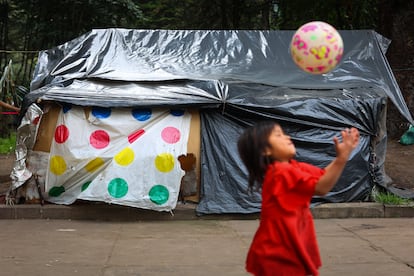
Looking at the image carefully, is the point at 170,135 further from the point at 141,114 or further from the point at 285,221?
the point at 285,221

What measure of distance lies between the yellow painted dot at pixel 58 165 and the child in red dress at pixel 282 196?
5.66m

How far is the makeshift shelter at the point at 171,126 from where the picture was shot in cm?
854

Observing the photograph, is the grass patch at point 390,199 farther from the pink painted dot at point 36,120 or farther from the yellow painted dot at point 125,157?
the pink painted dot at point 36,120

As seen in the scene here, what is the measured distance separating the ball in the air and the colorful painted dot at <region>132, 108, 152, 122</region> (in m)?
4.65

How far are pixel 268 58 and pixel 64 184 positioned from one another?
401 cm

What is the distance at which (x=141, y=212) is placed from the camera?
8680 millimetres

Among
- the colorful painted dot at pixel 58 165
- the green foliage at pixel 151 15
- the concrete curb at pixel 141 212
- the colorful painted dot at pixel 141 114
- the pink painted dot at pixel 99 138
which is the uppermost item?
the green foliage at pixel 151 15

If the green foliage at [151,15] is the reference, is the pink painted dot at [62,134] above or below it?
below

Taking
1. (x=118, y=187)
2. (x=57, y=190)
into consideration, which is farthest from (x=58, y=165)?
(x=118, y=187)

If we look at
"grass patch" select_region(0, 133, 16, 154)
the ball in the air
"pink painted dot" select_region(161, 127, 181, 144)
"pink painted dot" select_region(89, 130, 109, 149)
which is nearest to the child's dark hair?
the ball in the air

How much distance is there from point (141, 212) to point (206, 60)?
2.85 meters

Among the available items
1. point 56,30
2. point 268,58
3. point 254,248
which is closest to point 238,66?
point 268,58

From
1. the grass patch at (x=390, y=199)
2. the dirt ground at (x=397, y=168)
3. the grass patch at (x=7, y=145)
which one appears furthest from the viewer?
the grass patch at (x=7, y=145)

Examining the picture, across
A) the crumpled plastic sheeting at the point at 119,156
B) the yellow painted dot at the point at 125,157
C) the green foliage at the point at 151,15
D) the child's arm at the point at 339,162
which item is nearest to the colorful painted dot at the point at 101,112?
the crumpled plastic sheeting at the point at 119,156
